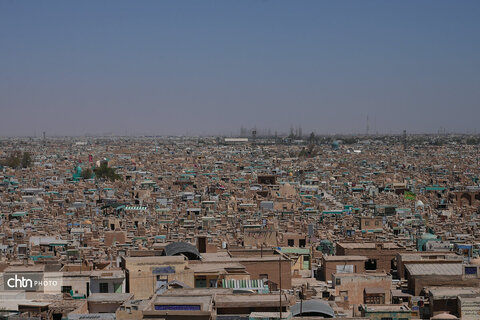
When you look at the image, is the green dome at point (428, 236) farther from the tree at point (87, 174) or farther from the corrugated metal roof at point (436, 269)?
the tree at point (87, 174)

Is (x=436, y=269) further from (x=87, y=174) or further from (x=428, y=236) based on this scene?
(x=87, y=174)

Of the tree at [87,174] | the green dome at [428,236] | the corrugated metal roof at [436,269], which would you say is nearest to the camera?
the corrugated metal roof at [436,269]

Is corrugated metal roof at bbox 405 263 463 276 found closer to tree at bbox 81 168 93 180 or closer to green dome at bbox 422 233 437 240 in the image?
green dome at bbox 422 233 437 240

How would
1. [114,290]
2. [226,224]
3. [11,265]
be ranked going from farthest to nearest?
[226,224], [11,265], [114,290]

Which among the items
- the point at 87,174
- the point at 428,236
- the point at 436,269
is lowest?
the point at 87,174

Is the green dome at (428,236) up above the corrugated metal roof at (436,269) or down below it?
below

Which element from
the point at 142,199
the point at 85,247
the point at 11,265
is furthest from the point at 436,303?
the point at 142,199

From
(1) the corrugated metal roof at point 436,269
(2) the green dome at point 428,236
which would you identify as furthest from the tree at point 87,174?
(1) the corrugated metal roof at point 436,269

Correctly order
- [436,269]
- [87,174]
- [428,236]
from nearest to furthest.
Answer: [436,269]
[428,236]
[87,174]

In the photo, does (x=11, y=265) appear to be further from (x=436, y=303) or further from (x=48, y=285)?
(x=436, y=303)

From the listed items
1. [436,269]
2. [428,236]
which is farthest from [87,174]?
[436,269]

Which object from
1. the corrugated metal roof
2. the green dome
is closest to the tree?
the green dome
